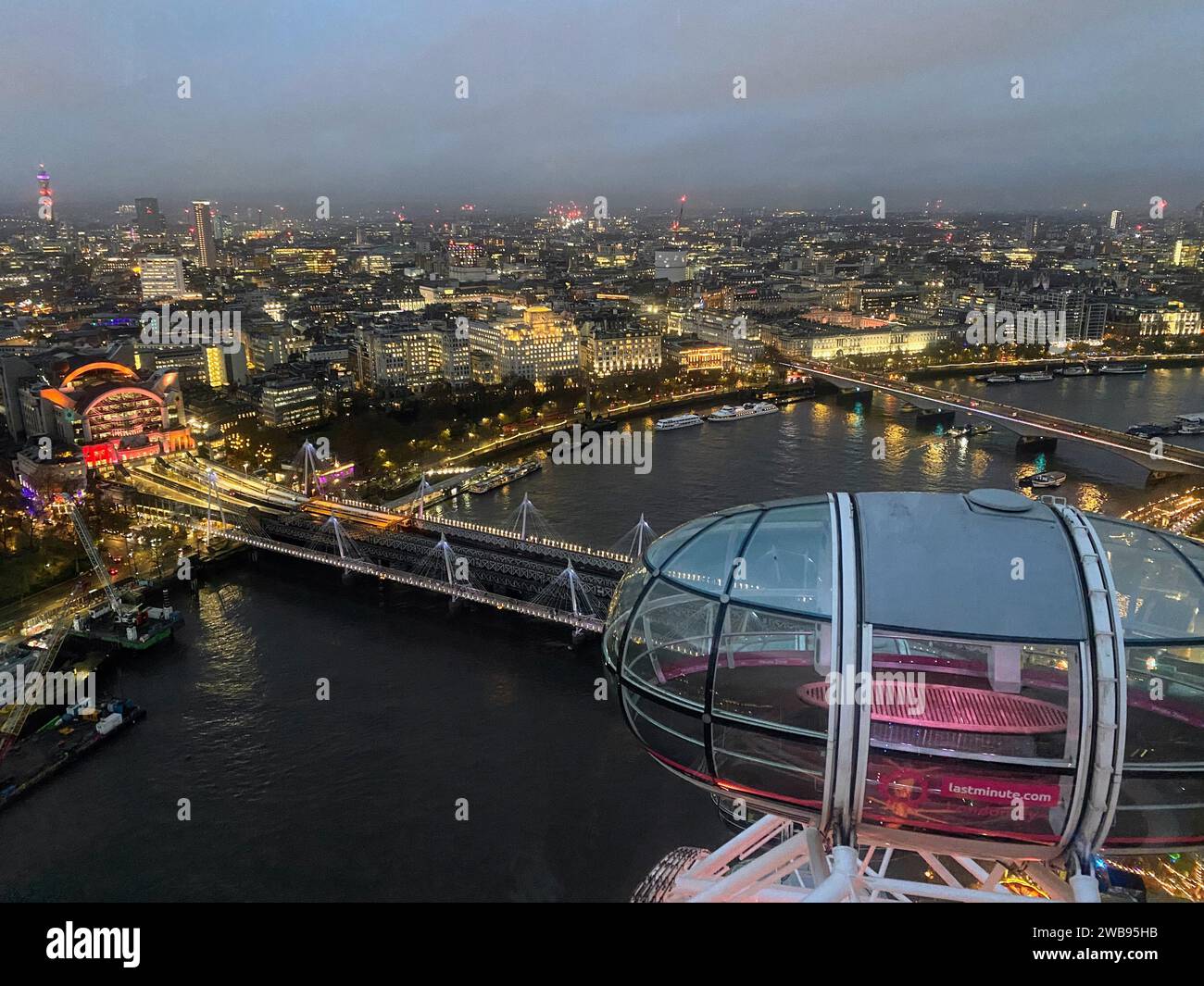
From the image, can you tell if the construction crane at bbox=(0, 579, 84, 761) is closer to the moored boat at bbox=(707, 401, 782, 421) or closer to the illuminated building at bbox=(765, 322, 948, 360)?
the moored boat at bbox=(707, 401, 782, 421)

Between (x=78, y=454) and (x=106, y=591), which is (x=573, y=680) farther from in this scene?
(x=78, y=454)

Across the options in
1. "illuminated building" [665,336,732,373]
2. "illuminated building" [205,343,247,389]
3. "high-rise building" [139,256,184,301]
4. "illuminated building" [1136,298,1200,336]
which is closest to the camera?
"illuminated building" [205,343,247,389]

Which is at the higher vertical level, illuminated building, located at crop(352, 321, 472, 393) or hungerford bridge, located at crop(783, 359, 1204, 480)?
illuminated building, located at crop(352, 321, 472, 393)

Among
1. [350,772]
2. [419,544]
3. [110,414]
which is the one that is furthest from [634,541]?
[110,414]

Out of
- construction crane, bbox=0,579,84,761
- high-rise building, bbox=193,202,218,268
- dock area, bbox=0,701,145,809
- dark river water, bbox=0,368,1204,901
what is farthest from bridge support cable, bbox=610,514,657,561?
high-rise building, bbox=193,202,218,268

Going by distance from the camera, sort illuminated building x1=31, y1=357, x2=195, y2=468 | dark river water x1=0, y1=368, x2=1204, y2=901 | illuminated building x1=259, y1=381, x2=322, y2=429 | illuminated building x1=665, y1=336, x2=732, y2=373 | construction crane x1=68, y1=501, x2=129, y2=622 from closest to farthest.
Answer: dark river water x1=0, y1=368, x2=1204, y2=901 → construction crane x1=68, y1=501, x2=129, y2=622 → illuminated building x1=31, y1=357, x2=195, y2=468 → illuminated building x1=259, y1=381, x2=322, y2=429 → illuminated building x1=665, y1=336, x2=732, y2=373

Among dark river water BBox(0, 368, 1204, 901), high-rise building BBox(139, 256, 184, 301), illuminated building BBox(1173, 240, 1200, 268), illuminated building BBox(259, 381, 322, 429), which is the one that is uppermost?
illuminated building BBox(1173, 240, 1200, 268)

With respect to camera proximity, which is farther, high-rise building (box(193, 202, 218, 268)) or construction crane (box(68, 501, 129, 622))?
high-rise building (box(193, 202, 218, 268))
